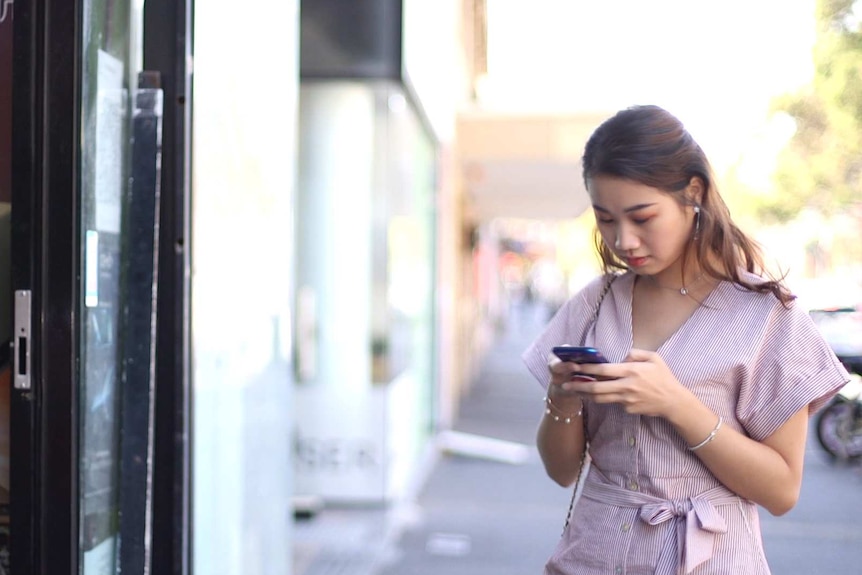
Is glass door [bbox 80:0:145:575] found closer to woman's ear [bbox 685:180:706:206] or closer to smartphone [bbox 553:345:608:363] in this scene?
smartphone [bbox 553:345:608:363]

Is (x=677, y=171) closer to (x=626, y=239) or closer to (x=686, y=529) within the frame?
(x=626, y=239)

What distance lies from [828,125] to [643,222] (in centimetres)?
1269

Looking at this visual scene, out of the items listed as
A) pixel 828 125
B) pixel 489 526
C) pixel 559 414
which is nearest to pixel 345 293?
pixel 489 526

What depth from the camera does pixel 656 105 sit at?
186 centimetres

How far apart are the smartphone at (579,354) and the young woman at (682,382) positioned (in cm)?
1

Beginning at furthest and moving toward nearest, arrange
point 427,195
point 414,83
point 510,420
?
point 510,420 < point 427,195 < point 414,83

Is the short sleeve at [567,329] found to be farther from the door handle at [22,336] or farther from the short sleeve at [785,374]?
the door handle at [22,336]

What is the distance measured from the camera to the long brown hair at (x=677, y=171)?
176 centimetres

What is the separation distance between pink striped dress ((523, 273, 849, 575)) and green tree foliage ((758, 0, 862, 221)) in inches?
225

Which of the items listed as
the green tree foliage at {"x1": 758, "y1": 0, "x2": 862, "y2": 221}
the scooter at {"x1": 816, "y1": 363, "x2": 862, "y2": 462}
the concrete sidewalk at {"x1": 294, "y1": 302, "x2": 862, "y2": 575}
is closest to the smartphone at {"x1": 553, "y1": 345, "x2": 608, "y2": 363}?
the concrete sidewalk at {"x1": 294, "y1": 302, "x2": 862, "y2": 575}

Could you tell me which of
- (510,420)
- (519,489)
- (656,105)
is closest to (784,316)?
(656,105)

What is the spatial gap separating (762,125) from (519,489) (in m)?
11.3

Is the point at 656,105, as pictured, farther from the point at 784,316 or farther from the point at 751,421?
the point at 751,421

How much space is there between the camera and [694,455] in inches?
69.3
